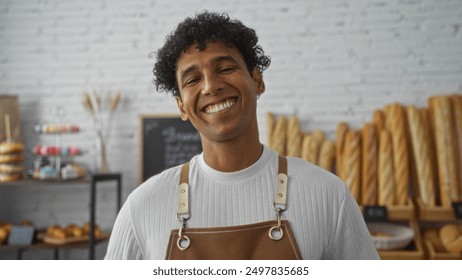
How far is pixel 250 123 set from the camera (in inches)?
24.6

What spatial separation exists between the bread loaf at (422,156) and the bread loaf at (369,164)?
132 millimetres

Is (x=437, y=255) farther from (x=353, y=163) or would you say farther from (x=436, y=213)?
(x=353, y=163)

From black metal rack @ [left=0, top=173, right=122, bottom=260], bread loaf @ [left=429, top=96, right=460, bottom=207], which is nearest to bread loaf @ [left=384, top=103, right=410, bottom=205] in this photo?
bread loaf @ [left=429, top=96, right=460, bottom=207]

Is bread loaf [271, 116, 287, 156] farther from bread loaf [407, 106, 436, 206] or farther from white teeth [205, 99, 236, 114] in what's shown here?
white teeth [205, 99, 236, 114]

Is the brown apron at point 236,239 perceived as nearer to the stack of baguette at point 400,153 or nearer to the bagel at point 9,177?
the stack of baguette at point 400,153

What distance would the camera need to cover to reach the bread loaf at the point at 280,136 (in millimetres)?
1458

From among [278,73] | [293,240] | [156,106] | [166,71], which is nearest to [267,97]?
[278,73]

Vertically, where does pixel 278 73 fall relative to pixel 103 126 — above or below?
above

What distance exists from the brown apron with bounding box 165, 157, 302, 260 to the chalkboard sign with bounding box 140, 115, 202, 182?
1.00 m

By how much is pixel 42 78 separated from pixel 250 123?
130 cm

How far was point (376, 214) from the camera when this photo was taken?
4.07ft

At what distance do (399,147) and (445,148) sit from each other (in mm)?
148

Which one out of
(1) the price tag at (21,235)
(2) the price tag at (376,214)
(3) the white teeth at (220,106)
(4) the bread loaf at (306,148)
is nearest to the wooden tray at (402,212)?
(2) the price tag at (376,214)
